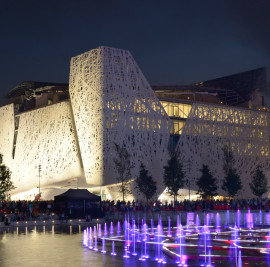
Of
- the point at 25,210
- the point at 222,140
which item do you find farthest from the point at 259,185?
the point at 25,210

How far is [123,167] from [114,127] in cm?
436

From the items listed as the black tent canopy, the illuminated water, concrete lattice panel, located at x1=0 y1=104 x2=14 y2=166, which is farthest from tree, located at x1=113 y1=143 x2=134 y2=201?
concrete lattice panel, located at x1=0 y1=104 x2=14 y2=166

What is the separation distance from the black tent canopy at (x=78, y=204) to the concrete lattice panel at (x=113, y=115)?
39.0 feet

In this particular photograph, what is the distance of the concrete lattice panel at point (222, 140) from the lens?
212 feet

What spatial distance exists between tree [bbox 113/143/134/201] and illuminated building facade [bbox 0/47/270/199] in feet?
2.52

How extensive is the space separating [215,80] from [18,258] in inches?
2828

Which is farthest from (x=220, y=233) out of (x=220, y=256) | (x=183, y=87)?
(x=183, y=87)

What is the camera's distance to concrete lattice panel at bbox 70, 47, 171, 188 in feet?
188

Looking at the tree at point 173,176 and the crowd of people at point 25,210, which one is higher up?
the tree at point 173,176

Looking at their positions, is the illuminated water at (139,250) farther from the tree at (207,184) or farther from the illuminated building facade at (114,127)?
the illuminated building facade at (114,127)

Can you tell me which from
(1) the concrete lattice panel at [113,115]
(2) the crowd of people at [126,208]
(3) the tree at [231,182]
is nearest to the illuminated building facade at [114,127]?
(1) the concrete lattice panel at [113,115]

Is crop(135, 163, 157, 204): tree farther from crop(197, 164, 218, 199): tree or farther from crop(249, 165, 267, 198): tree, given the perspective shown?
crop(249, 165, 267, 198): tree

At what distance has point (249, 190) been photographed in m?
68.6

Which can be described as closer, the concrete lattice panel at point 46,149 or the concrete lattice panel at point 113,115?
the concrete lattice panel at point 113,115
